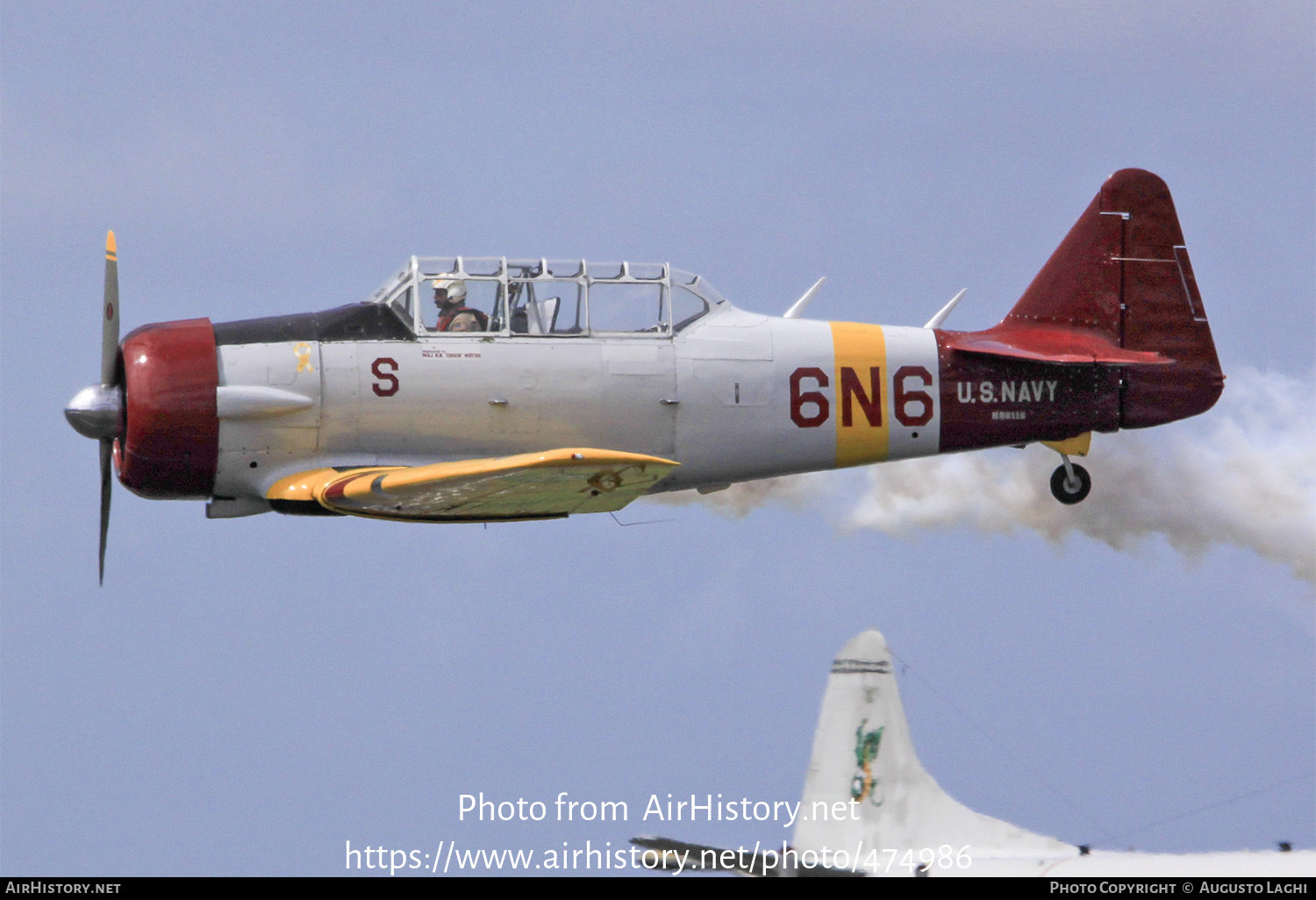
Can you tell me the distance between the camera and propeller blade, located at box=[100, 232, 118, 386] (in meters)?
23.2

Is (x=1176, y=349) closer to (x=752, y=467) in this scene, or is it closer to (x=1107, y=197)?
(x=1107, y=197)

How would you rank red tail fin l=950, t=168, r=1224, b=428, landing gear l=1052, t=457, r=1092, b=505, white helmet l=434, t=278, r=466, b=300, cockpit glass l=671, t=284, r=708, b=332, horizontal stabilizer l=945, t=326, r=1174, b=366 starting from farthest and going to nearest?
1. landing gear l=1052, t=457, r=1092, b=505
2. red tail fin l=950, t=168, r=1224, b=428
3. horizontal stabilizer l=945, t=326, r=1174, b=366
4. cockpit glass l=671, t=284, r=708, b=332
5. white helmet l=434, t=278, r=466, b=300

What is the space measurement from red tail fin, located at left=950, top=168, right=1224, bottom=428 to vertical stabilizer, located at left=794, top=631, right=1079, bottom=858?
3604 millimetres

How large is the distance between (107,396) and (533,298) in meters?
3.59

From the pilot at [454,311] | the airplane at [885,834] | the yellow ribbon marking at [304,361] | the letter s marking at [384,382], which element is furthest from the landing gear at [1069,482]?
the yellow ribbon marking at [304,361]

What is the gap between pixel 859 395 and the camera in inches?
958

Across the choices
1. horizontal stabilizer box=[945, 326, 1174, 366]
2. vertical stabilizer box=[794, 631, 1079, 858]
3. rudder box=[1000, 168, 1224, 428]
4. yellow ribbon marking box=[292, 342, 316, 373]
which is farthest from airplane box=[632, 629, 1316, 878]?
yellow ribbon marking box=[292, 342, 316, 373]

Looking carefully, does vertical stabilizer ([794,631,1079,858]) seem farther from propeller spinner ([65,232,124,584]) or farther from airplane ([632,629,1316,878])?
propeller spinner ([65,232,124,584])

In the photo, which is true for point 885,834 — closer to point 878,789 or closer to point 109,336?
point 878,789

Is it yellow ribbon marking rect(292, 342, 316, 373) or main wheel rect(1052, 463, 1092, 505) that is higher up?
yellow ribbon marking rect(292, 342, 316, 373)

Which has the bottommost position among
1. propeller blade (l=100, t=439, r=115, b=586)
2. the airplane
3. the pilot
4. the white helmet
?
the airplane

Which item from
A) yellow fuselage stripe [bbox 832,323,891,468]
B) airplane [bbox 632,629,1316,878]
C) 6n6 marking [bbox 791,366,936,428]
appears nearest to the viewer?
airplane [bbox 632,629,1316,878]
